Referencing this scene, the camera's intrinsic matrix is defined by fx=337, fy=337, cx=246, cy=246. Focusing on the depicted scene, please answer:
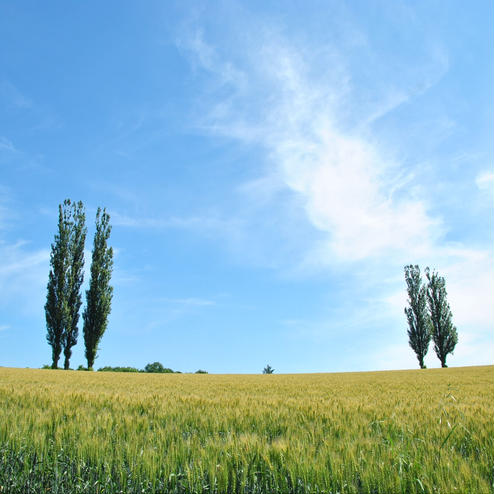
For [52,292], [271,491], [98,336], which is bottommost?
[271,491]

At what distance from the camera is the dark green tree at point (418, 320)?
167 feet

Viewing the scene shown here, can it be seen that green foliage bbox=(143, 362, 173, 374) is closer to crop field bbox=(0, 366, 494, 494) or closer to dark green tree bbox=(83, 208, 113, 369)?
dark green tree bbox=(83, 208, 113, 369)

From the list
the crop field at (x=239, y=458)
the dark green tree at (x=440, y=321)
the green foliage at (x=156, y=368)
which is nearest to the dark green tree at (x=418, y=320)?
the dark green tree at (x=440, y=321)

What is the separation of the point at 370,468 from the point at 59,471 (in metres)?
2.06

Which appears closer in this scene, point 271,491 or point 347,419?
point 271,491

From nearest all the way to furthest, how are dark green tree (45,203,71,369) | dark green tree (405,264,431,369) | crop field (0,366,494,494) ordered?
crop field (0,366,494,494) → dark green tree (45,203,71,369) → dark green tree (405,264,431,369)

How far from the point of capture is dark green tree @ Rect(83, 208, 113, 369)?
36469mm

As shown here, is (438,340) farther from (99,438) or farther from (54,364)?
(99,438)

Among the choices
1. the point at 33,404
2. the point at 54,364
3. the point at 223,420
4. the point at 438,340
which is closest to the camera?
the point at 223,420

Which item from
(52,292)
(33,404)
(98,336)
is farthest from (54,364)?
(33,404)

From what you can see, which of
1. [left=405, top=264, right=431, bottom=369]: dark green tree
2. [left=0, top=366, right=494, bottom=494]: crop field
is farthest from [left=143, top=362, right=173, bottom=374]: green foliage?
[left=0, top=366, right=494, bottom=494]: crop field

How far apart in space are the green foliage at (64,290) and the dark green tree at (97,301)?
3.96 ft

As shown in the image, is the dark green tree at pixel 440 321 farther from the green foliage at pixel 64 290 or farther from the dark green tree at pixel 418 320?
the green foliage at pixel 64 290

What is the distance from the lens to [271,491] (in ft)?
6.54
